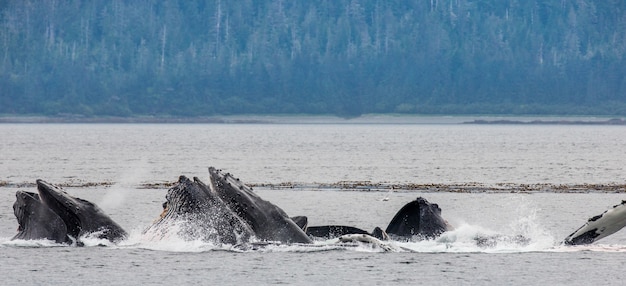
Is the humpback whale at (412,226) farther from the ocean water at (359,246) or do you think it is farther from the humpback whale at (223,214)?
the humpback whale at (223,214)

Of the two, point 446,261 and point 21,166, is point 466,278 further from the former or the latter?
point 21,166

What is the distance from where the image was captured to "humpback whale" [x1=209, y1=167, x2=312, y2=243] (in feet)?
107

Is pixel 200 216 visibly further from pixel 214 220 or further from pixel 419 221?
pixel 419 221

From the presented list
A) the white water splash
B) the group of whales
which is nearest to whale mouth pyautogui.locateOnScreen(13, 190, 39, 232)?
the group of whales

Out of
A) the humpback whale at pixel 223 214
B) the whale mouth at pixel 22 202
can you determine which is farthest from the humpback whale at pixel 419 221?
the whale mouth at pixel 22 202

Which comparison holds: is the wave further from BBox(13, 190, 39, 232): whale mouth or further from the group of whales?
BBox(13, 190, 39, 232): whale mouth

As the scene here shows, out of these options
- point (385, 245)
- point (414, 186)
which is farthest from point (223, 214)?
point (414, 186)

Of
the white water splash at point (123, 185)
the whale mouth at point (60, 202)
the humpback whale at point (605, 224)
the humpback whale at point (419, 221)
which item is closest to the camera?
the humpback whale at point (605, 224)

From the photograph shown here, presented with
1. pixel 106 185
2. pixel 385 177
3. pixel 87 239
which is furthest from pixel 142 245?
pixel 385 177

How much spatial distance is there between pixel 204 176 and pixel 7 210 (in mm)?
38058

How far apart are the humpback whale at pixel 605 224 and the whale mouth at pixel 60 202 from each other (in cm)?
1369

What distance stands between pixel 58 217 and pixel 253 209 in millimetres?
5534

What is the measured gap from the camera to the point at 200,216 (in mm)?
32438

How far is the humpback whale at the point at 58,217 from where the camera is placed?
3341 centimetres
